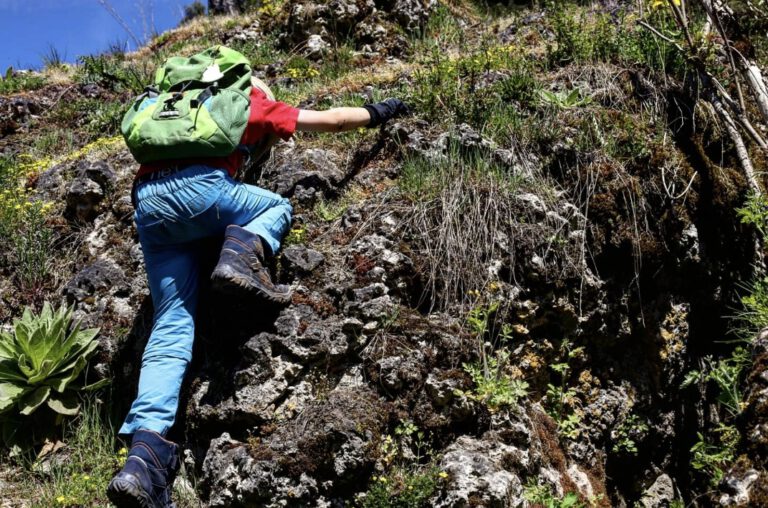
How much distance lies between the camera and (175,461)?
3.83m

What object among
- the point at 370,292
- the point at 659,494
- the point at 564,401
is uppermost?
the point at 370,292

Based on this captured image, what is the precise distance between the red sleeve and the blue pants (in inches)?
13.9

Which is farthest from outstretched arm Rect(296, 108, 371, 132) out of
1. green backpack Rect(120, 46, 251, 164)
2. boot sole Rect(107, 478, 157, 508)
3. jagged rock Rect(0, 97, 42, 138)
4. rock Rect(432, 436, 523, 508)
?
jagged rock Rect(0, 97, 42, 138)

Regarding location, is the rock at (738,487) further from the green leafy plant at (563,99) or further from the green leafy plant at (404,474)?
the green leafy plant at (563,99)

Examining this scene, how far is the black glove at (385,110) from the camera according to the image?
16.9 feet

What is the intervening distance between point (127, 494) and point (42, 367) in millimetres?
1455

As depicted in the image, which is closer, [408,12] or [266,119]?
[266,119]

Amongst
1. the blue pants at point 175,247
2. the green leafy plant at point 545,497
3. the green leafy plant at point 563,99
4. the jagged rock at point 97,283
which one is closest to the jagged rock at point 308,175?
the blue pants at point 175,247

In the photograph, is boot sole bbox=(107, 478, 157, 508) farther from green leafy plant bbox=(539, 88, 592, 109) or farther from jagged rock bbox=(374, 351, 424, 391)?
green leafy plant bbox=(539, 88, 592, 109)

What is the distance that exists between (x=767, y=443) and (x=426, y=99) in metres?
3.51

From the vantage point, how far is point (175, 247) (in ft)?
14.2

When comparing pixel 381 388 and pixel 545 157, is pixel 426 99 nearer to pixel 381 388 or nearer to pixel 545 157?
pixel 545 157

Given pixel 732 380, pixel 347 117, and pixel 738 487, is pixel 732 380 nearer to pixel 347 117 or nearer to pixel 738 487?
pixel 738 487

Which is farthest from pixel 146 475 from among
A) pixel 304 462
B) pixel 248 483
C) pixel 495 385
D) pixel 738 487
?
pixel 738 487
